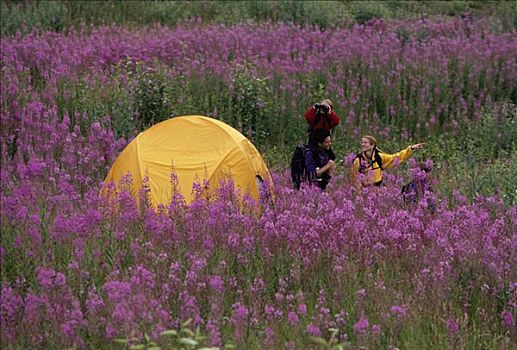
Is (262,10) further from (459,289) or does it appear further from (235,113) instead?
(459,289)

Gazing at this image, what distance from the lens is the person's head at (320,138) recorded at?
35.6 ft

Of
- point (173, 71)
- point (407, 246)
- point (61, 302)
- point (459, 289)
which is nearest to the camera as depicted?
point (61, 302)

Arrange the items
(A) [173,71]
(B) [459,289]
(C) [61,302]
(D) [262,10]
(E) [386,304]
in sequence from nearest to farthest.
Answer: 1. (C) [61,302]
2. (E) [386,304]
3. (B) [459,289]
4. (A) [173,71]
5. (D) [262,10]

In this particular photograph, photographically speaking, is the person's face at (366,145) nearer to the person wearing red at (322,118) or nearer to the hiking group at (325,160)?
the hiking group at (325,160)

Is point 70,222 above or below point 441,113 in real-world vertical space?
above

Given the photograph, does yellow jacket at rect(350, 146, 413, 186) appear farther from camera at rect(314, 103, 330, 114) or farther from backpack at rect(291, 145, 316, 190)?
camera at rect(314, 103, 330, 114)

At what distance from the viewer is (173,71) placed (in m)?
14.8

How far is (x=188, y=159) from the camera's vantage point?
1009 centimetres

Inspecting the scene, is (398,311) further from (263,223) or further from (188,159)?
(188,159)

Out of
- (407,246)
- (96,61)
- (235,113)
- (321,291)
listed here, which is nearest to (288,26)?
(96,61)

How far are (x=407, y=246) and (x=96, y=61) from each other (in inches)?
369

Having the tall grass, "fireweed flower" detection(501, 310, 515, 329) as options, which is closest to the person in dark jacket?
"fireweed flower" detection(501, 310, 515, 329)

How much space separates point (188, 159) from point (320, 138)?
5.55ft

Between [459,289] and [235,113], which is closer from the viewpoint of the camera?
[459,289]
